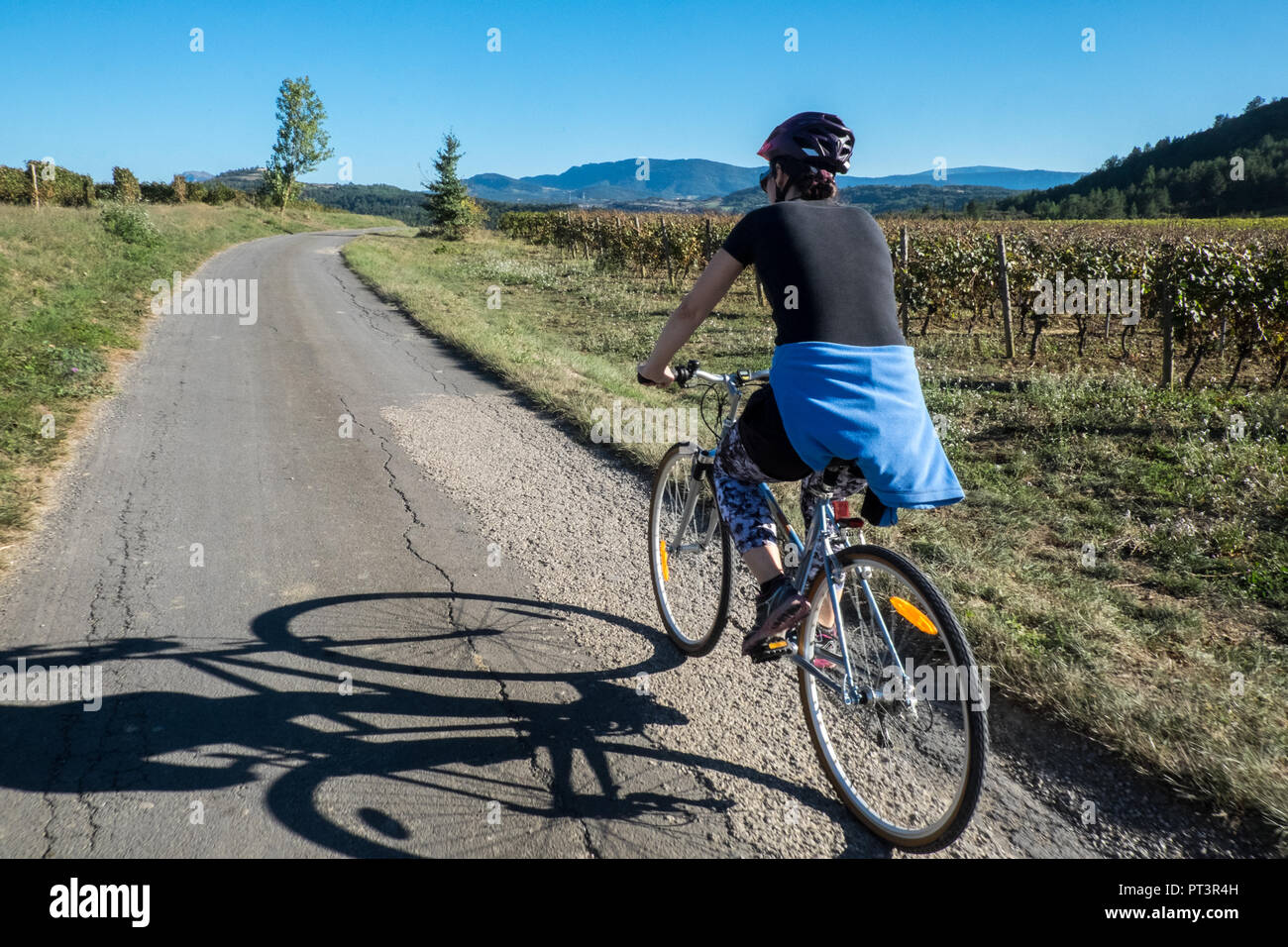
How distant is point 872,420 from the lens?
221cm

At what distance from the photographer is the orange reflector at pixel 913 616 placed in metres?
2.23

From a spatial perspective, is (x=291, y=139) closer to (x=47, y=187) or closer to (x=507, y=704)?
(x=47, y=187)

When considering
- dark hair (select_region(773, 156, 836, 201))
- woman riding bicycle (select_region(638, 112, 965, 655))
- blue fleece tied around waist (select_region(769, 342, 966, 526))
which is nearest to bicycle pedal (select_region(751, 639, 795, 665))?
woman riding bicycle (select_region(638, 112, 965, 655))

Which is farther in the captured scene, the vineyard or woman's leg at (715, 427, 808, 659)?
the vineyard

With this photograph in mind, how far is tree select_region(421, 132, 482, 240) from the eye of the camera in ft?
137

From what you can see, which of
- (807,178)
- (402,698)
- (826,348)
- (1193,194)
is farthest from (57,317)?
(1193,194)

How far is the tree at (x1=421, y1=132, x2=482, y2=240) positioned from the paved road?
39210mm

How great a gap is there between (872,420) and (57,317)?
43.1ft

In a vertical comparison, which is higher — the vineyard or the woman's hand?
the vineyard

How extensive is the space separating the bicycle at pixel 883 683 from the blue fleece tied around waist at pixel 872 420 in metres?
0.15

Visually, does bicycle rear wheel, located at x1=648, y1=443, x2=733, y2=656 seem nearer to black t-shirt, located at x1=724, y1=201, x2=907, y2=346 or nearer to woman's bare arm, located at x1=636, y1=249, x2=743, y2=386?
woman's bare arm, located at x1=636, y1=249, x2=743, y2=386
